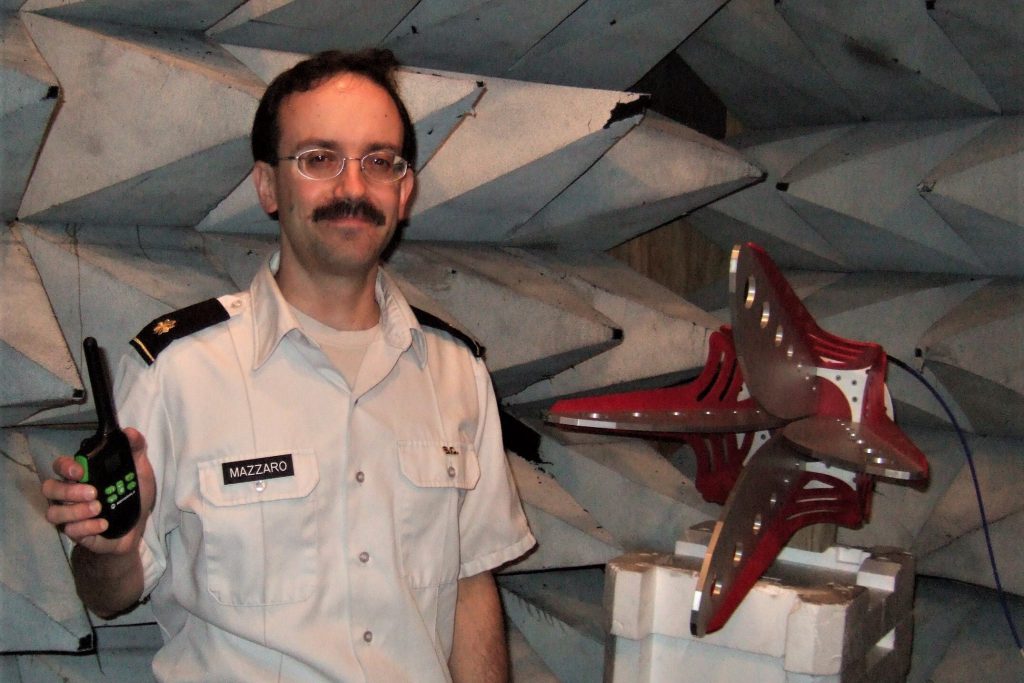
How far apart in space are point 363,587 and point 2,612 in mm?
610

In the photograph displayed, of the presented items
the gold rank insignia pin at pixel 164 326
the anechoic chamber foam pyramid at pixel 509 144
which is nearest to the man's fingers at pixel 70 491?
the gold rank insignia pin at pixel 164 326

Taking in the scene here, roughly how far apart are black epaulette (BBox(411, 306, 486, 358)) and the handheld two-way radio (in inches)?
23.4

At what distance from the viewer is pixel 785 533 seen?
194 cm

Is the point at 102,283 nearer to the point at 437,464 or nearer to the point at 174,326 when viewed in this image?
the point at 174,326

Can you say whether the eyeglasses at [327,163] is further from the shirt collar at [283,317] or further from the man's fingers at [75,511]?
the man's fingers at [75,511]

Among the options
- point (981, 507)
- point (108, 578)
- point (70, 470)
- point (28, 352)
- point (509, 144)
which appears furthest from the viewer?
point (981, 507)

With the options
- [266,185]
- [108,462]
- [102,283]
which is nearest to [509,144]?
[266,185]

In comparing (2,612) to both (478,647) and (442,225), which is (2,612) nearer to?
(478,647)

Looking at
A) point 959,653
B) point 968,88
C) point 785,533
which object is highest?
point 968,88

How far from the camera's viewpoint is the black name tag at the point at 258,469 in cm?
145

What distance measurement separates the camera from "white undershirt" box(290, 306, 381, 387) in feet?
5.29

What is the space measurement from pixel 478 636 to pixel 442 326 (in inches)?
20.3

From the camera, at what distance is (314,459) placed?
150cm

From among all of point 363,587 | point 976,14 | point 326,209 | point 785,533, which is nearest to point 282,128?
point 326,209
